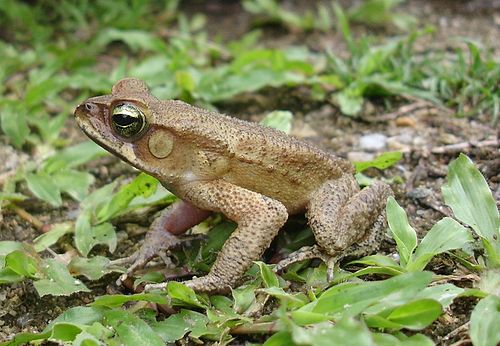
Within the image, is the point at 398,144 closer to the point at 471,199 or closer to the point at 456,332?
the point at 471,199

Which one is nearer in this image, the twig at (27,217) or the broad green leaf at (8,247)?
the broad green leaf at (8,247)

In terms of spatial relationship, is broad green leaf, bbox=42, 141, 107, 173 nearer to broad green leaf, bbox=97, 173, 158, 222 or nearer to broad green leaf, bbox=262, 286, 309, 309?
broad green leaf, bbox=97, 173, 158, 222

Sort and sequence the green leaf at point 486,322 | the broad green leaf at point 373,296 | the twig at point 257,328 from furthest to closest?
1. the twig at point 257,328
2. the broad green leaf at point 373,296
3. the green leaf at point 486,322

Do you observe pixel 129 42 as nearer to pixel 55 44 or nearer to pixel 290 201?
pixel 55 44

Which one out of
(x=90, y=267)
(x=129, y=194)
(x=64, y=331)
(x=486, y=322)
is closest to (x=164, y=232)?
(x=129, y=194)

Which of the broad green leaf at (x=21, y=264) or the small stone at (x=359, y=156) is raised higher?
the small stone at (x=359, y=156)

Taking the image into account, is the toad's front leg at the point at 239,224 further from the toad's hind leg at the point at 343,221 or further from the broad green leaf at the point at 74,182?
the broad green leaf at the point at 74,182

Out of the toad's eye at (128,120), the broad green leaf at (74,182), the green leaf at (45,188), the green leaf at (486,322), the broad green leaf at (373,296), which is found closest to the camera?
the green leaf at (486,322)

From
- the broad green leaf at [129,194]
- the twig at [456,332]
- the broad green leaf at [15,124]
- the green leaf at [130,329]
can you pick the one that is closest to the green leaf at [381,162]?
the broad green leaf at [129,194]
